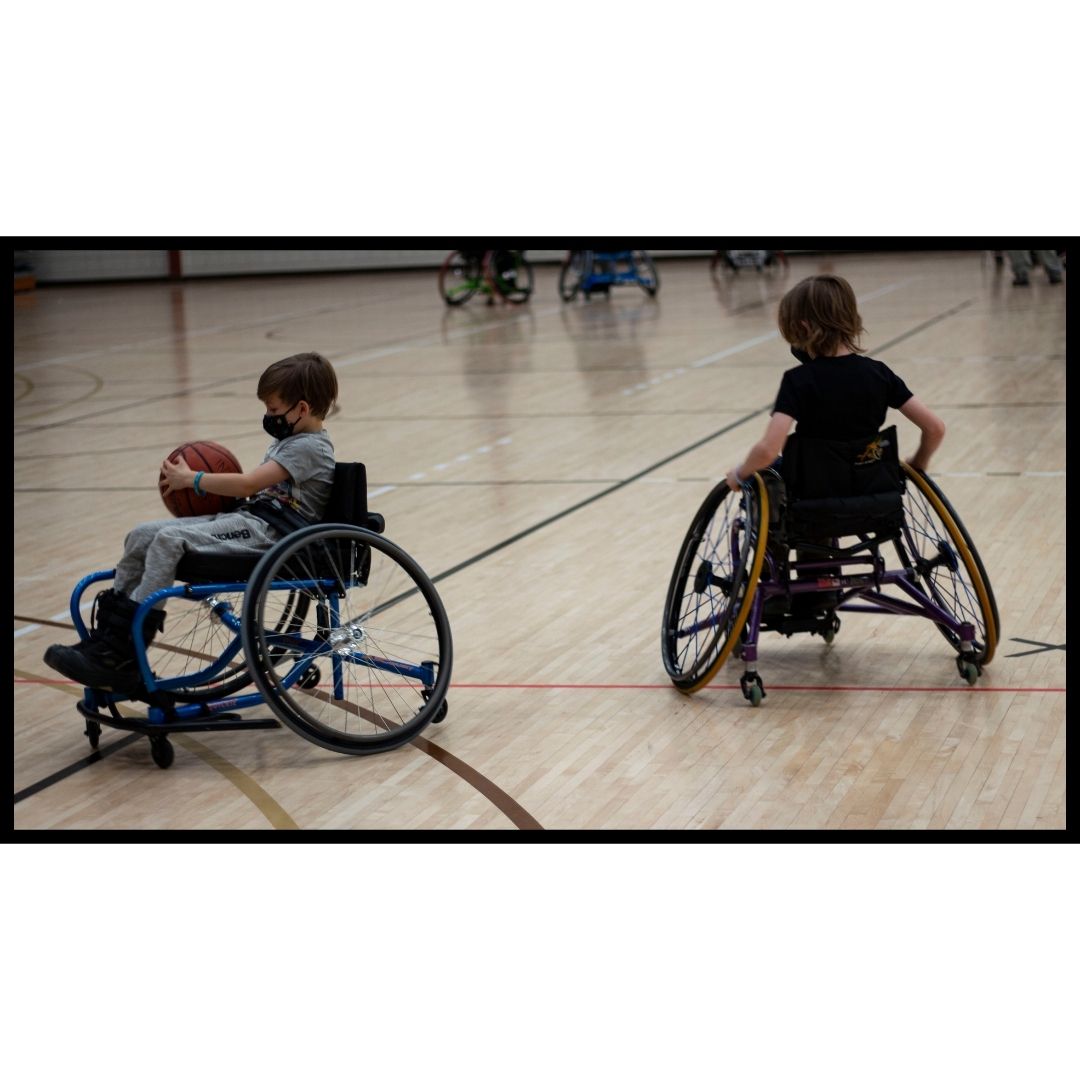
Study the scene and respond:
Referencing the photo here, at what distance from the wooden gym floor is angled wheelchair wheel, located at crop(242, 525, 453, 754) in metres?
0.13

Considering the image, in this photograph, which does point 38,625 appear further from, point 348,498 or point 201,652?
point 348,498

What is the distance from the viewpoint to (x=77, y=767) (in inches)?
178

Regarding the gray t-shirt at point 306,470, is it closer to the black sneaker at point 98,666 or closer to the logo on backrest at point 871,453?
the black sneaker at point 98,666

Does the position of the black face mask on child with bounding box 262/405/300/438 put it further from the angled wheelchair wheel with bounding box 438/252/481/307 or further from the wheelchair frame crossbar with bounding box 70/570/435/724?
the angled wheelchair wheel with bounding box 438/252/481/307

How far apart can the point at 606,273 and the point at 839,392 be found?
17.8 meters

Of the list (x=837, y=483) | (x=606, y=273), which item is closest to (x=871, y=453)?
(x=837, y=483)

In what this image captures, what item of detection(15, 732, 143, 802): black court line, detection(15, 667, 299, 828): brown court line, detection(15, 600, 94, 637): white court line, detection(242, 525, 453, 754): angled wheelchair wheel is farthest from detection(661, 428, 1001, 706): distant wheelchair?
detection(15, 600, 94, 637): white court line

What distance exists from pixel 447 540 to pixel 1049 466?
11.1 ft

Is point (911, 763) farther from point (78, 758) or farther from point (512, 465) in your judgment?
point (512, 465)

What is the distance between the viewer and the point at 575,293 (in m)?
22.0

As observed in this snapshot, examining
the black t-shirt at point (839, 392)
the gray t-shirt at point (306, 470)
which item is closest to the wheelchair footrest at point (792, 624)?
the black t-shirt at point (839, 392)

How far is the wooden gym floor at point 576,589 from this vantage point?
13.6ft

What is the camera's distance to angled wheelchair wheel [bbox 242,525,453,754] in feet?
14.0

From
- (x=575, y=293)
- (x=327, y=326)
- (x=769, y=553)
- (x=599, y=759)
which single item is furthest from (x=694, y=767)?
(x=575, y=293)
